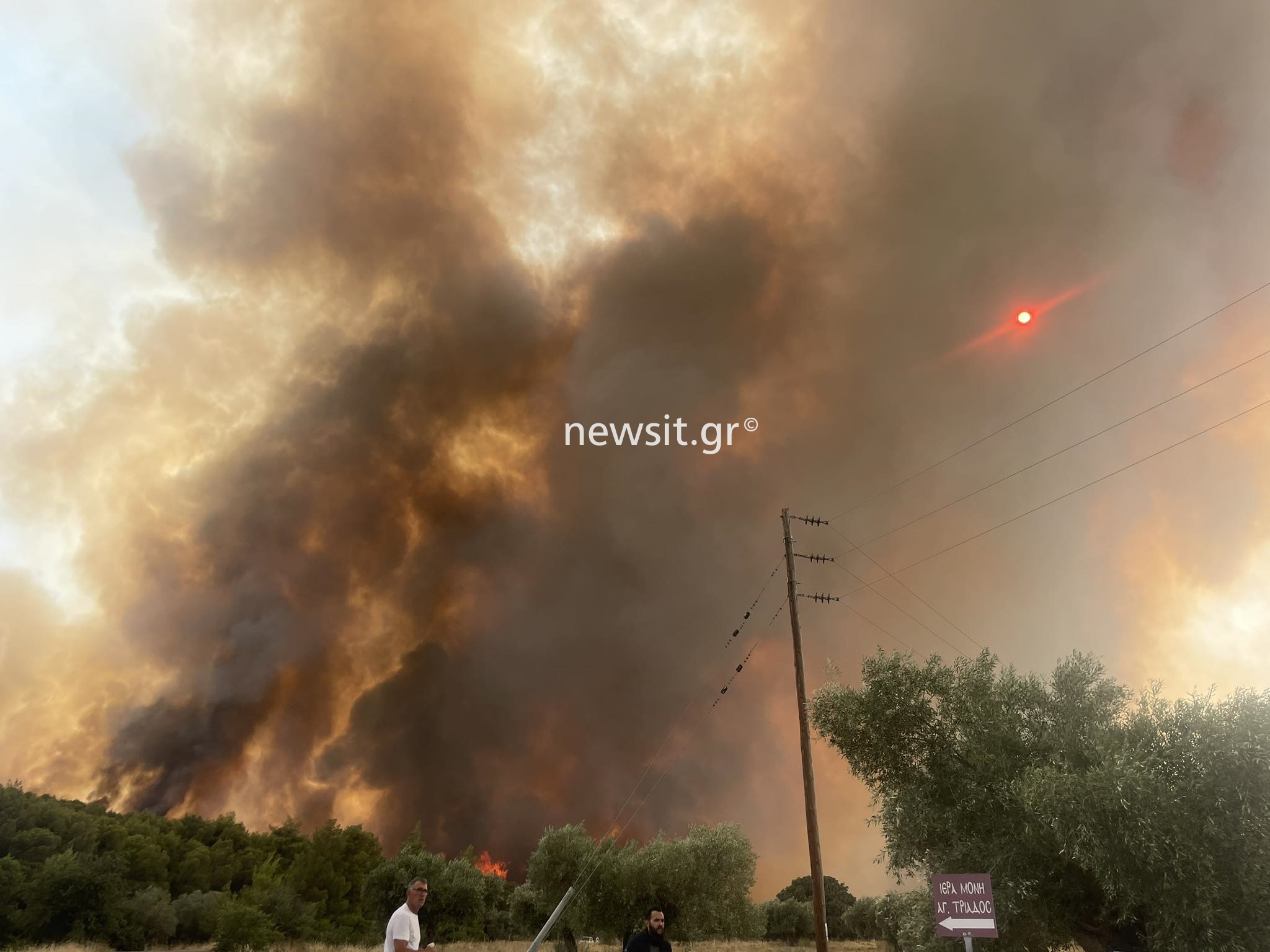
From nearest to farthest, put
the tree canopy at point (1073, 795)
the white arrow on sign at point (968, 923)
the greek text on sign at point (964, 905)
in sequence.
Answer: the white arrow on sign at point (968, 923) < the greek text on sign at point (964, 905) < the tree canopy at point (1073, 795)

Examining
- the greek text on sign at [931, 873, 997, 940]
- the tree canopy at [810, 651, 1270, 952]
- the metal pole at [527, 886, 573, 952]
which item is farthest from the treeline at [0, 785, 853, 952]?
the greek text on sign at [931, 873, 997, 940]

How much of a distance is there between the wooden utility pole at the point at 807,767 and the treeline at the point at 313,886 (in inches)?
962

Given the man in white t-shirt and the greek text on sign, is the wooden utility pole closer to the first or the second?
the greek text on sign

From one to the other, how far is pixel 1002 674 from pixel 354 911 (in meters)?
77.4

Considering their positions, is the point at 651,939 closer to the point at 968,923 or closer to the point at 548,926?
the point at 548,926

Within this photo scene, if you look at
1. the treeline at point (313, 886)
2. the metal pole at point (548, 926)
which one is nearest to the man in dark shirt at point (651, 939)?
the metal pole at point (548, 926)

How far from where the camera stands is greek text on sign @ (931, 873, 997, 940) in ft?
49.9

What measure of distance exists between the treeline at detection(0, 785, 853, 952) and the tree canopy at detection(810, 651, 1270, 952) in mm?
21647

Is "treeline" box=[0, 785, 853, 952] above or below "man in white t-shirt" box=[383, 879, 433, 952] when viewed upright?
below

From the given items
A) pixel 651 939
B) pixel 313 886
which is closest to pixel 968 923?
pixel 651 939

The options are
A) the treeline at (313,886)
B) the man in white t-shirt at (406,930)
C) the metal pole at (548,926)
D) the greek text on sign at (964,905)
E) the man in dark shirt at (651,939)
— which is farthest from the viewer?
the treeline at (313,886)

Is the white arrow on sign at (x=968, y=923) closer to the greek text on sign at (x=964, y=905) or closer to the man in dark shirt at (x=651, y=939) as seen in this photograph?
the greek text on sign at (x=964, y=905)

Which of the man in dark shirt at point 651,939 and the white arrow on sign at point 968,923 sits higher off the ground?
the man in dark shirt at point 651,939

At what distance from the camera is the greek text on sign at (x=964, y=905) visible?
1521 centimetres
